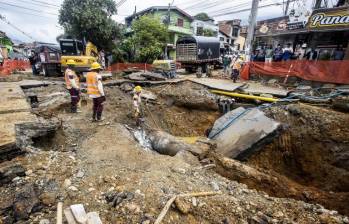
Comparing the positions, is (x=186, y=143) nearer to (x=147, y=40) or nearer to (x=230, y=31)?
(x=147, y=40)

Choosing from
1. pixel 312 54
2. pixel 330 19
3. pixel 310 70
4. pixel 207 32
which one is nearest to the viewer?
pixel 310 70

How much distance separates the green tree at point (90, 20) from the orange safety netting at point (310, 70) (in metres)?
12.1

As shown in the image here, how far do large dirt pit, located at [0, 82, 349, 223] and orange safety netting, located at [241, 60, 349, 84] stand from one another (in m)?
3.53

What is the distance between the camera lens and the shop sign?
29.2 feet

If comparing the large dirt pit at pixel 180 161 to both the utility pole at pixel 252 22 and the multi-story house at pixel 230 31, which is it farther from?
the multi-story house at pixel 230 31

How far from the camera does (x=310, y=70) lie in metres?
9.13

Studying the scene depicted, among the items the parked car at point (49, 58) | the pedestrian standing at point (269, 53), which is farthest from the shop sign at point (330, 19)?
the parked car at point (49, 58)

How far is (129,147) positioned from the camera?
A: 4270 mm

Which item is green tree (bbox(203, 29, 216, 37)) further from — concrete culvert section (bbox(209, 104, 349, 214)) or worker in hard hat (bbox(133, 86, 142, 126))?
concrete culvert section (bbox(209, 104, 349, 214))

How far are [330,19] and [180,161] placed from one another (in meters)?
10.0

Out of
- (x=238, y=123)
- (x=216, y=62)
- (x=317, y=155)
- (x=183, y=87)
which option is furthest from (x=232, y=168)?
(x=216, y=62)

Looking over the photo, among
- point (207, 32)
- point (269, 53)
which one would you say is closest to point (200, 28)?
point (207, 32)

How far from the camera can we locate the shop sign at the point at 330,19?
8898 millimetres

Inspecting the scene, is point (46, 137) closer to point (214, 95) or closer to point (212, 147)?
point (212, 147)
